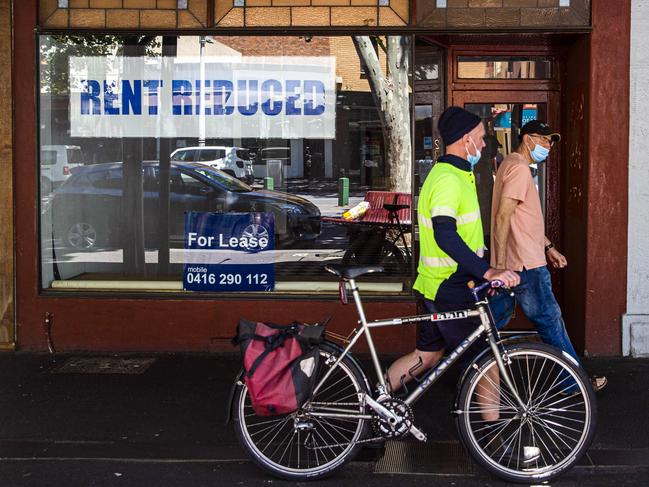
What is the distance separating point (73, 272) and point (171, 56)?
6.70 ft

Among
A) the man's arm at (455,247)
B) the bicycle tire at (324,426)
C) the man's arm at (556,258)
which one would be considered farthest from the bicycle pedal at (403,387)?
the man's arm at (556,258)

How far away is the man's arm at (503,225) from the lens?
6.34 m

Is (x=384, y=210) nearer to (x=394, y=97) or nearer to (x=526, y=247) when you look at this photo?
(x=394, y=97)

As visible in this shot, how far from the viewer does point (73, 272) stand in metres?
8.80

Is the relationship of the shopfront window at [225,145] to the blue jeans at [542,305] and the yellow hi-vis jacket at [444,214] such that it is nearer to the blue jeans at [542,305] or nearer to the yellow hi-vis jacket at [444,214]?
the blue jeans at [542,305]

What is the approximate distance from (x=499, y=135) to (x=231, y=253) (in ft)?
8.25

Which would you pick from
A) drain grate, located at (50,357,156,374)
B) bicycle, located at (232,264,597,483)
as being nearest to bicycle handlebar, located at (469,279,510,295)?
bicycle, located at (232,264,597,483)

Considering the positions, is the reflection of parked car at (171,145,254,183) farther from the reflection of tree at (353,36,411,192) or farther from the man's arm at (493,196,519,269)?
the man's arm at (493,196,519,269)

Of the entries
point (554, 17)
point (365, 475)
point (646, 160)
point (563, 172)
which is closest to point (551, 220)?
point (563, 172)

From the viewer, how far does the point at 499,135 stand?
8.76m

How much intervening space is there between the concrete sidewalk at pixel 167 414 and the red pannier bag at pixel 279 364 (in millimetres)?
786

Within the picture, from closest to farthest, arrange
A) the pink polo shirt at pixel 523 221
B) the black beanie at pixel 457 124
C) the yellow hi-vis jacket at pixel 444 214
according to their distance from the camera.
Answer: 1. the yellow hi-vis jacket at pixel 444 214
2. the black beanie at pixel 457 124
3. the pink polo shirt at pixel 523 221

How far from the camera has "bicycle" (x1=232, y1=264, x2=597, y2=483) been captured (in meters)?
5.19

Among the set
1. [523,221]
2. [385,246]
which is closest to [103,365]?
[385,246]
